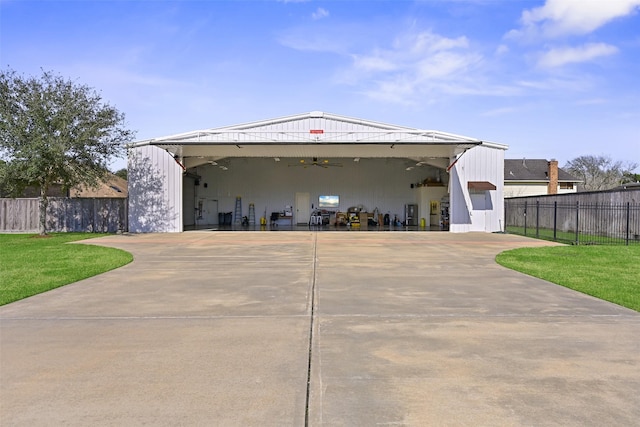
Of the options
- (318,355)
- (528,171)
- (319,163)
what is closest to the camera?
(318,355)

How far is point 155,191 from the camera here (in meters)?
25.4

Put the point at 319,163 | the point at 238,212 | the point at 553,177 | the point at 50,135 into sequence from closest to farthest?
the point at 50,135
the point at 319,163
the point at 238,212
the point at 553,177

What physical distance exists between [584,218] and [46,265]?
22573 millimetres

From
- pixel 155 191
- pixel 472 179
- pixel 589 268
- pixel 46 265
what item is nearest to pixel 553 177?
pixel 472 179

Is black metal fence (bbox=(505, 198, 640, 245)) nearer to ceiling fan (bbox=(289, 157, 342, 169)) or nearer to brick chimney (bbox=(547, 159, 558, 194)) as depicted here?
ceiling fan (bbox=(289, 157, 342, 169))

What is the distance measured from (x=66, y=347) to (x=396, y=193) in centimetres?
3058

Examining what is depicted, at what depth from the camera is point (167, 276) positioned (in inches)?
406

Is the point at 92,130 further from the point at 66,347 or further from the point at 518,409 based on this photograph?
the point at 518,409

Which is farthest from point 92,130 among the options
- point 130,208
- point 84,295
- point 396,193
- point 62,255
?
point 396,193

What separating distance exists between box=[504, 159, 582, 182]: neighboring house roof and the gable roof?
2138 cm

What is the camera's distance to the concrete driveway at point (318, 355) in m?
3.63

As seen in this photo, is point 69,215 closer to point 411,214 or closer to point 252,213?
point 252,213

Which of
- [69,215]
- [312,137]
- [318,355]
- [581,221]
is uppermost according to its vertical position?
[312,137]

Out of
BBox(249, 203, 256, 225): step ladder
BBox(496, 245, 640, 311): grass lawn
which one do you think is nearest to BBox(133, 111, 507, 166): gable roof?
BBox(249, 203, 256, 225): step ladder
